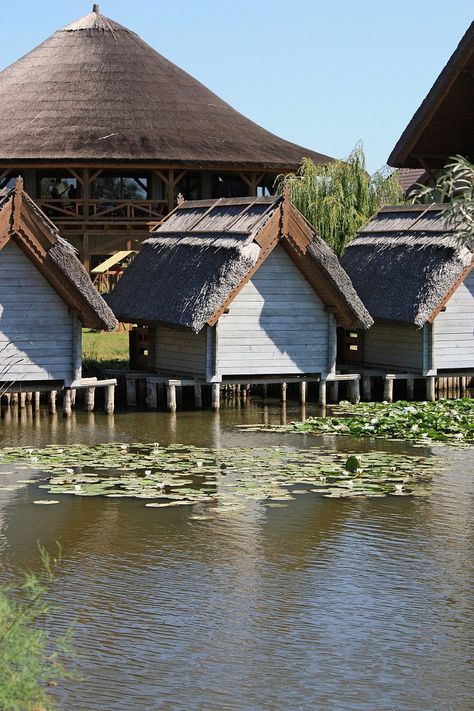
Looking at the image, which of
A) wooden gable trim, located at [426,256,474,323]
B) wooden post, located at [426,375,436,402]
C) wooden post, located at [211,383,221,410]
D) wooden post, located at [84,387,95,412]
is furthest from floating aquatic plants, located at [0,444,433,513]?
wooden gable trim, located at [426,256,474,323]

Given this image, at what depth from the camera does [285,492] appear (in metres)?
17.0

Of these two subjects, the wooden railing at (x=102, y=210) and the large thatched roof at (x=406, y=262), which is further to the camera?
the wooden railing at (x=102, y=210)

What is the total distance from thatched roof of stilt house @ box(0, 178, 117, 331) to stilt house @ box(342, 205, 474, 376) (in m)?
5.97

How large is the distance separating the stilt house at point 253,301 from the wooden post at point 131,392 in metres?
0.87

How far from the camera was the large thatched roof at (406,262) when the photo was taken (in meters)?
26.2

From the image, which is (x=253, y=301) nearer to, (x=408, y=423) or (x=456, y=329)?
(x=456, y=329)

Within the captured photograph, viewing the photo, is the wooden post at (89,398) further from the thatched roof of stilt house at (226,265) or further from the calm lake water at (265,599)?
the calm lake water at (265,599)

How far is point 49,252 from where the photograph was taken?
23.9 meters

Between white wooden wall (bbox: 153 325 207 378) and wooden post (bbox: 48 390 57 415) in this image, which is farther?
white wooden wall (bbox: 153 325 207 378)

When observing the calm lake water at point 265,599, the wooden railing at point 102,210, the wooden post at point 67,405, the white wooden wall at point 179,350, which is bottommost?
the calm lake water at point 265,599

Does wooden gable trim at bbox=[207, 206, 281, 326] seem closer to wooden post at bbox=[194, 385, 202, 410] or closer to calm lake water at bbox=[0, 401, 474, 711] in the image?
wooden post at bbox=[194, 385, 202, 410]

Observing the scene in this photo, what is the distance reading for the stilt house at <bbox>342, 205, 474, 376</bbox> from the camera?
2628 centimetres

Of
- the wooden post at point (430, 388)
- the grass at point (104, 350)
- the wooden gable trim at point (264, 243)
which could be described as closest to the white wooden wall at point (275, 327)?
the wooden gable trim at point (264, 243)

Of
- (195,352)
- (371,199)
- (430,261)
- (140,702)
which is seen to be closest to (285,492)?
(140,702)
